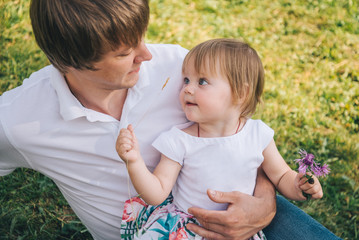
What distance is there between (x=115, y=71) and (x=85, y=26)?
26 centimetres

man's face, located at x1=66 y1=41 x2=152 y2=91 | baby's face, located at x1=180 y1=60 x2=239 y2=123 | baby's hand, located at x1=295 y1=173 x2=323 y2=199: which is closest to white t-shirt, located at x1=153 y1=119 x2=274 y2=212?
baby's face, located at x1=180 y1=60 x2=239 y2=123

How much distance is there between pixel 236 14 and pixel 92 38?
4078mm

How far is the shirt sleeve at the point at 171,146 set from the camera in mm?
1940

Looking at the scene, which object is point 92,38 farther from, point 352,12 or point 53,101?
point 352,12

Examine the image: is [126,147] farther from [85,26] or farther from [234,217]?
[234,217]

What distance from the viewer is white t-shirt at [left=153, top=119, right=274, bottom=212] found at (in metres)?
1.95

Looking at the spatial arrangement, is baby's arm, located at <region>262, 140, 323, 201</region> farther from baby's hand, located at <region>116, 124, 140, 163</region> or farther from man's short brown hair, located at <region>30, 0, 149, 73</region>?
man's short brown hair, located at <region>30, 0, 149, 73</region>

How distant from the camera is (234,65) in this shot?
1.96 m

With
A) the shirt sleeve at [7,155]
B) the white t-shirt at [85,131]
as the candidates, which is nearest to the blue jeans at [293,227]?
the white t-shirt at [85,131]

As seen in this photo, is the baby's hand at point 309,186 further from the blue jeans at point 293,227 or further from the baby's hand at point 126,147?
the baby's hand at point 126,147

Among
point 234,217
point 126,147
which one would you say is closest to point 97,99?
point 126,147

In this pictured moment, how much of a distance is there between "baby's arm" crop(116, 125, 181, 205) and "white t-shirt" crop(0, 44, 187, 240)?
152 mm

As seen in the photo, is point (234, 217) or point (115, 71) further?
point (234, 217)

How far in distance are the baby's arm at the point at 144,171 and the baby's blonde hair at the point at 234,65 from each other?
494 millimetres
